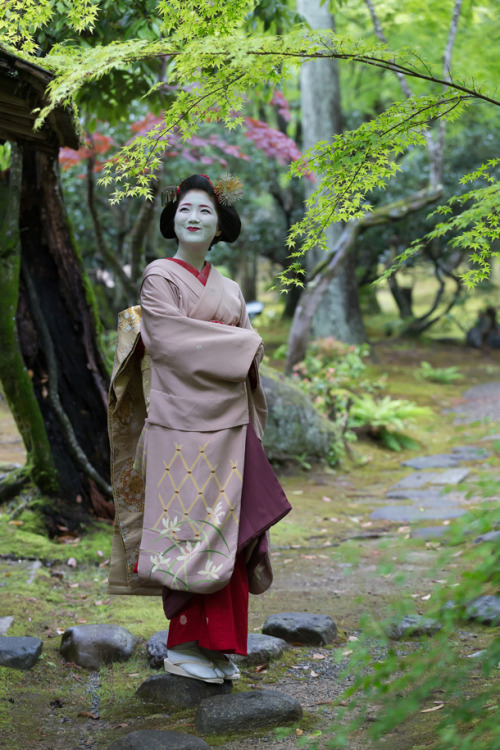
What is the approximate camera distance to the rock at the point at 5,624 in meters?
4.19

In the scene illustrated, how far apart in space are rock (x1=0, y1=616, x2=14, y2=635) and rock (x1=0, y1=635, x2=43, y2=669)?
0.28 m

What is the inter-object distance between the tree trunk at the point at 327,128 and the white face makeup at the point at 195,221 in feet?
26.3

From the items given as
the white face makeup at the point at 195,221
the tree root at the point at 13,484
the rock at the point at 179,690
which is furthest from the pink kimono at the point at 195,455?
the tree root at the point at 13,484

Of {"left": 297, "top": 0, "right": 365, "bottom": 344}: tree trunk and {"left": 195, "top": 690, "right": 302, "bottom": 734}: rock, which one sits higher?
{"left": 297, "top": 0, "right": 365, "bottom": 344}: tree trunk

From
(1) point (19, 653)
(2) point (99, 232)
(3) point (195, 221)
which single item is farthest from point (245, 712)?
(2) point (99, 232)

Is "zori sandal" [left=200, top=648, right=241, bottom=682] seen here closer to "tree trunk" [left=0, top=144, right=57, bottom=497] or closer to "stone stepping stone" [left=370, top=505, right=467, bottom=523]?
"tree trunk" [left=0, top=144, right=57, bottom=497]

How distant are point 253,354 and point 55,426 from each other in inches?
116

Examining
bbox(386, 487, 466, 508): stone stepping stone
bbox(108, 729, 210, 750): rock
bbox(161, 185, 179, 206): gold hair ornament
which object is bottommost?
bbox(386, 487, 466, 508): stone stepping stone

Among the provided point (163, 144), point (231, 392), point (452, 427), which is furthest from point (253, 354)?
point (452, 427)

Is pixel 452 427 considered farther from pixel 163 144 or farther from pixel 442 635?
pixel 442 635

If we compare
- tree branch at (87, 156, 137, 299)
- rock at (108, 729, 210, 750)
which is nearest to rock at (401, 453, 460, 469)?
tree branch at (87, 156, 137, 299)

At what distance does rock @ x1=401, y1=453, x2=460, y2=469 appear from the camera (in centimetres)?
904

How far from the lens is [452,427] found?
10844 mm

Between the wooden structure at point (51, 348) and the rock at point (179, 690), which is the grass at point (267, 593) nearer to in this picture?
the rock at point (179, 690)
